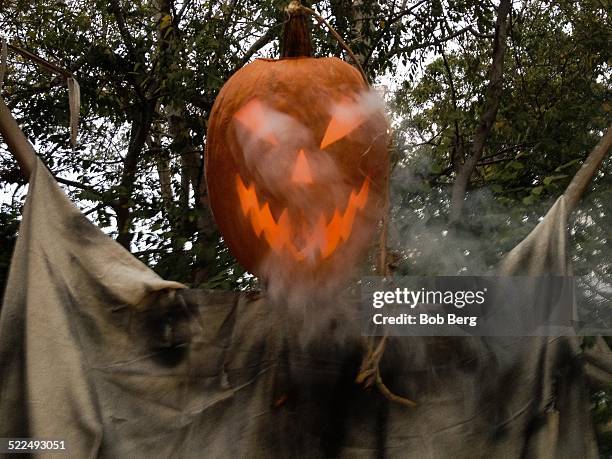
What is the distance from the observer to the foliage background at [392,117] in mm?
3441

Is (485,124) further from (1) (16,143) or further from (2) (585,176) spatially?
(1) (16,143)

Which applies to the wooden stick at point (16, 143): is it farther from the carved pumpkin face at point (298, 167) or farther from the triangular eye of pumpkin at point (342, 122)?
the triangular eye of pumpkin at point (342, 122)

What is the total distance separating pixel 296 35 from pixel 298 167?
1.72 ft

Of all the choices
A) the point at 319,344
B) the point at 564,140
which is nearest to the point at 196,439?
the point at 319,344

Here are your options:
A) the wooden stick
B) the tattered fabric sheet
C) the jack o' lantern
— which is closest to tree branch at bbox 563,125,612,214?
the tattered fabric sheet

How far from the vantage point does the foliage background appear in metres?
3.44

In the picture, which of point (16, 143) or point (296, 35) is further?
point (296, 35)

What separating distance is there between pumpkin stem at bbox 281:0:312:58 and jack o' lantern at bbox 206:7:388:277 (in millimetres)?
114

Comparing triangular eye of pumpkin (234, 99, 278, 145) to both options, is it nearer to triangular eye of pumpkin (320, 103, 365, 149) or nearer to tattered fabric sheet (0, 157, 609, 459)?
triangular eye of pumpkin (320, 103, 365, 149)

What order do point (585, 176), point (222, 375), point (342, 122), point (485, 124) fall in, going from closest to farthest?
point (222, 375)
point (585, 176)
point (342, 122)
point (485, 124)

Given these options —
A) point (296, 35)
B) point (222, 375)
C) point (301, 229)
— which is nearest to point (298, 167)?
point (301, 229)

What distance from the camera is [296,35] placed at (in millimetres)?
2926

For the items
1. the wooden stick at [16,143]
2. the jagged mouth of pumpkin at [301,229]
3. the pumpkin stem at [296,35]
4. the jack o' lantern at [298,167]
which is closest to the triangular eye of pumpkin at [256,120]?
the jack o' lantern at [298,167]

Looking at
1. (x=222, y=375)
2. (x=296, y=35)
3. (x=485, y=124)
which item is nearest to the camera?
(x=222, y=375)
